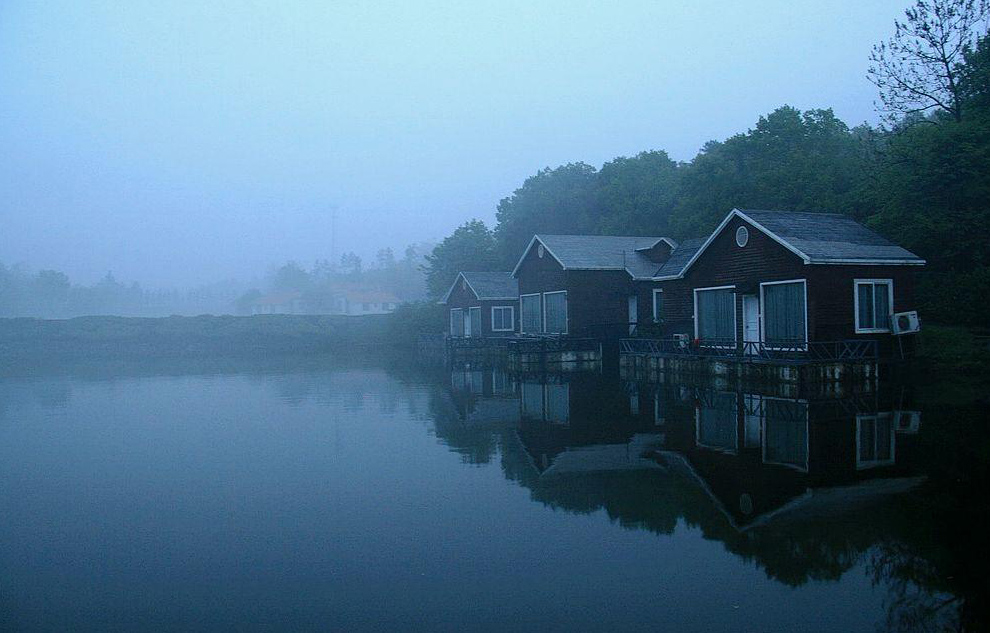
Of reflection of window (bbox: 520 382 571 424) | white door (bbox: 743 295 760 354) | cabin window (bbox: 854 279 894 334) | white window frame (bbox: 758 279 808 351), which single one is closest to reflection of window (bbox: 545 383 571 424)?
reflection of window (bbox: 520 382 571 424)

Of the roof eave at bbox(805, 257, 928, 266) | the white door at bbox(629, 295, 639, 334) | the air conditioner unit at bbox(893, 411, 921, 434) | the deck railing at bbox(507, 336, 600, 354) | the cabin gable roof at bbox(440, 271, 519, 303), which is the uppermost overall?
the cabin gable roof at bbox(440, 271, 519, 303)

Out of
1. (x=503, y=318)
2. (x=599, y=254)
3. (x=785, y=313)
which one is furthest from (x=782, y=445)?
(x=503, y=318)

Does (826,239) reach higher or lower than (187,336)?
higher

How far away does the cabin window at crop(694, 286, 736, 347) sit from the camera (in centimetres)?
2756

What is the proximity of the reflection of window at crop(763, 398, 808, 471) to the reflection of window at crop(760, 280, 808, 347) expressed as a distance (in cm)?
483

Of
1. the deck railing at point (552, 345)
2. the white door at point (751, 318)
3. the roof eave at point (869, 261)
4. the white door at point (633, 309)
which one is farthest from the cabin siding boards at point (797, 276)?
the white door at point (633, 309)

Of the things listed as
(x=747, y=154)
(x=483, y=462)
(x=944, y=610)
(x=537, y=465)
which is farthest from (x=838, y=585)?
(x=747, y=154)

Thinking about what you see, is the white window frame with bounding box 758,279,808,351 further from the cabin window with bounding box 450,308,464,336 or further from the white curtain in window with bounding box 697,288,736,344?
the cabin window with bounding box 450,308,464,336

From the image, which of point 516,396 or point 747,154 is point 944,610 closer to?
point 516,396

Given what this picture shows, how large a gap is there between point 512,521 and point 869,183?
106ft

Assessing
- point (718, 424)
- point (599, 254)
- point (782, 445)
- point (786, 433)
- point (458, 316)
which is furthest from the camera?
point (458, 316)

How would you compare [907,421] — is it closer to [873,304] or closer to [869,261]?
[869,261]

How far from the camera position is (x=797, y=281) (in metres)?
24.5

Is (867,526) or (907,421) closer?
→ (867,526)
